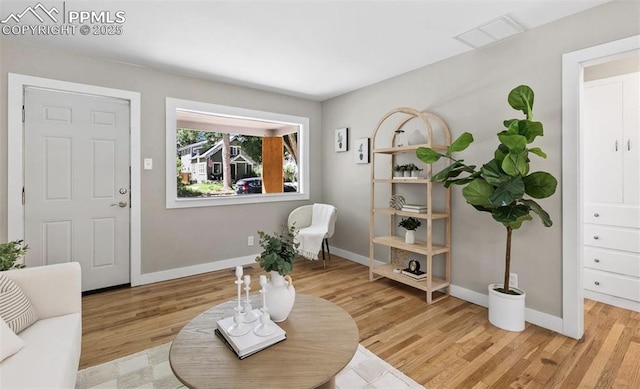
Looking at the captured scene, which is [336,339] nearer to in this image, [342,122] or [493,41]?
[493,41]

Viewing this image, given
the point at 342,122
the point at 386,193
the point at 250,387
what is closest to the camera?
the point at 250,387

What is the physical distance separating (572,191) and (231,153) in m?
3.71

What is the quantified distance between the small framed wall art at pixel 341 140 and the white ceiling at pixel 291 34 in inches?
35.2

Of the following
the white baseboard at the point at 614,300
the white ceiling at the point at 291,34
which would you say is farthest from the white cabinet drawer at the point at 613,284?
the white ceiling at the point at 291,34

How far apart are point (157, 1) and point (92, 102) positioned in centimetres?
153

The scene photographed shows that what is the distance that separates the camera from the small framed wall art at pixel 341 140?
4199 mm

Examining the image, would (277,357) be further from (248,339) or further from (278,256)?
(278,256)

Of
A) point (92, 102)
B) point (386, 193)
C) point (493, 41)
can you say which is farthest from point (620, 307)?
point (92, 102)

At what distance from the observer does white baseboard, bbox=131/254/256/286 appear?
3275mm

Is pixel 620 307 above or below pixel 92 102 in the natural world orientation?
below

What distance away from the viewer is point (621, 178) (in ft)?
9.02

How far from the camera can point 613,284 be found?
2.71 metres

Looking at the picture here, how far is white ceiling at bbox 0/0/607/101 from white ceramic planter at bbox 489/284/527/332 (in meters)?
2.15

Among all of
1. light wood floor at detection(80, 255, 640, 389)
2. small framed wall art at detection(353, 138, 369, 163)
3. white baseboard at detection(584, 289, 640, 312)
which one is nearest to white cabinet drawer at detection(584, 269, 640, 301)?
white baseboard at detection(584, 289, 640, 312)
